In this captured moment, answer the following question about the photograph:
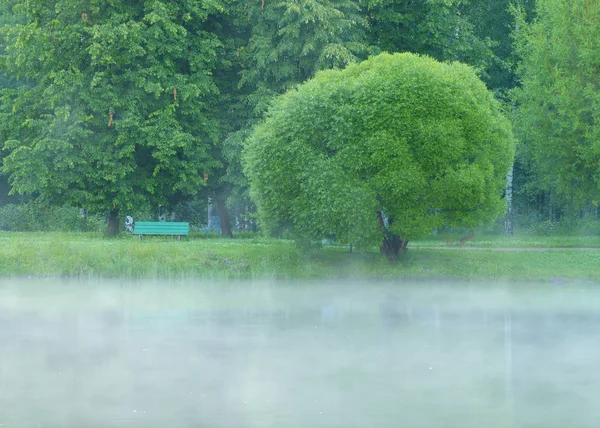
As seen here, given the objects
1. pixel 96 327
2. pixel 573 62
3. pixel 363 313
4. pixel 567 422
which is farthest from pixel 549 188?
pixel 567 422

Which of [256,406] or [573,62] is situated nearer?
[256,406]

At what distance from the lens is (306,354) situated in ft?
65.8

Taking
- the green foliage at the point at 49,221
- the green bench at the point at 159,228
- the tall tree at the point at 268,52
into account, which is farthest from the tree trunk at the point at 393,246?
the green foliage at the point at 49,221

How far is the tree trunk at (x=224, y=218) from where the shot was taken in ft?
158

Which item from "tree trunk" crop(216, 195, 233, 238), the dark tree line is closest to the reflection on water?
the dark tree line

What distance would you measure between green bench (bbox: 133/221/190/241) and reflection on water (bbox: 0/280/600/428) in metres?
10.3

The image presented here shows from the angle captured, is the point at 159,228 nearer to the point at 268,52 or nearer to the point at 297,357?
the point at 268,52

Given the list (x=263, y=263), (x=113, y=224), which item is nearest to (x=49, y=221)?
(x=113, y=224)

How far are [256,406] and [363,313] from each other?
10.6 metres

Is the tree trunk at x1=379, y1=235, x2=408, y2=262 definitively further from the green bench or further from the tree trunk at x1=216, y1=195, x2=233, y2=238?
the tree trunk at x1=216, y1=195, x2=233, y2=238

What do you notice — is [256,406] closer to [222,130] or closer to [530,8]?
[222,130]

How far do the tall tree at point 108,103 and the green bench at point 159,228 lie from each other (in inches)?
117

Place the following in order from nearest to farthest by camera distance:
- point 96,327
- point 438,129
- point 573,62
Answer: point 96,327
point 438,129
point 573,62

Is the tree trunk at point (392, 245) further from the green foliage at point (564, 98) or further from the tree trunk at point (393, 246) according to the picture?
the green foliage at point (564, 98)
